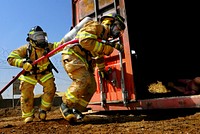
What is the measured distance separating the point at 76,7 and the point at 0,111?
5.82 meters

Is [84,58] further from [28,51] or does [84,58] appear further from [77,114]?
[28,51]

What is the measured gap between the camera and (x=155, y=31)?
622cm

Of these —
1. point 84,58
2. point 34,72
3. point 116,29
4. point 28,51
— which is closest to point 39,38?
point 28,51

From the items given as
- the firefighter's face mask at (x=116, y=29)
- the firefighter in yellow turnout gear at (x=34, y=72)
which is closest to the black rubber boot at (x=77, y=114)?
the firefighter in yellow turnout gear at (x=34, y=72)

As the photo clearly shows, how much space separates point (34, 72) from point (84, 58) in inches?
47.9

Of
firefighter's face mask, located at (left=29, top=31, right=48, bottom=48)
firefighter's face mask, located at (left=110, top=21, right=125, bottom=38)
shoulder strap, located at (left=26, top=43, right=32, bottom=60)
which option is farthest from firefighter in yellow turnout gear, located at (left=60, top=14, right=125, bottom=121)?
shoulder strap, located at (left=26, top=43, right=32, bottom=60)

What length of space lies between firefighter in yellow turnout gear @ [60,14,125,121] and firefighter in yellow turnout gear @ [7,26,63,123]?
0.82 metres

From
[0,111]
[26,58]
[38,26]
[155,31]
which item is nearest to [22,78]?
[26,58]

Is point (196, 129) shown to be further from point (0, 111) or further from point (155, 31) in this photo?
point (0, 111)

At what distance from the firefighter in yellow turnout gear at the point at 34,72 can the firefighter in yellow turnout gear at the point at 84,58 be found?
0.82m

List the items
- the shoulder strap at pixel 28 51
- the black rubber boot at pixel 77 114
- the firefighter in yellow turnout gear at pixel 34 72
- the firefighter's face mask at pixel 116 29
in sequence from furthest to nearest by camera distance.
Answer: the shoulder strap at pixel 28 51 < the firefighter in yellow turnout gear at pixel 34 72 < the firefighter's face mask at pixel 116 29 < the black rubber boot at pixel 77 114

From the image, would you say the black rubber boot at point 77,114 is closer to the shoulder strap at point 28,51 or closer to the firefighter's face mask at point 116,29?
the firefighter's face mask at point 116,29

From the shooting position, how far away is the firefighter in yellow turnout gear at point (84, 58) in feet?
13.4

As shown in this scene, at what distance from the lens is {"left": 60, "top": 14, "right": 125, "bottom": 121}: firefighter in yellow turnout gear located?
409cm
